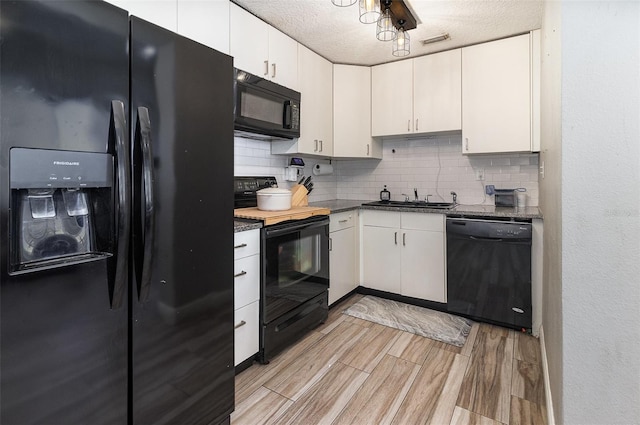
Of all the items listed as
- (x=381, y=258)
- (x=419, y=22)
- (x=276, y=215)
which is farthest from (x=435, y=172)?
(x=276, y=215)

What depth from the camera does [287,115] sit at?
2.62 meters

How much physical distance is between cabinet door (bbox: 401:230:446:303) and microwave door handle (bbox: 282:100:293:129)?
142 centimetres

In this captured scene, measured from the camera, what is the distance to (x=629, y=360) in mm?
1029

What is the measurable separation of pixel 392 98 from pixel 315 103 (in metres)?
0.83

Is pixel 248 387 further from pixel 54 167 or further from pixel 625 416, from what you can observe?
pixel 625 416

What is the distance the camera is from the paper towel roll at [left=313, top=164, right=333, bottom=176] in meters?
3.56

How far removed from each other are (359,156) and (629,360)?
270 cm

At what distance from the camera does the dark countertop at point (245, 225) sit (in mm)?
1883

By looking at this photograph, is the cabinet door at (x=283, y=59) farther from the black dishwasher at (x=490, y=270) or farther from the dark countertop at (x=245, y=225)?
the black dishwasher at (x=490, y=270)

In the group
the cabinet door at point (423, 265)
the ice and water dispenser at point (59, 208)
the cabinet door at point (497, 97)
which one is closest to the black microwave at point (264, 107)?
the ice and water dispenser at point (59, 208)

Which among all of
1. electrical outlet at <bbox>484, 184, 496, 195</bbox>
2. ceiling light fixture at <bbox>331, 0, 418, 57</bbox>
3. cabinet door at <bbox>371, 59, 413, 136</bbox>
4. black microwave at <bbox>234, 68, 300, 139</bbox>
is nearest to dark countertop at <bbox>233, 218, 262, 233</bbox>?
black microwave at <bbox>234, 68, 300, 139</bbox>

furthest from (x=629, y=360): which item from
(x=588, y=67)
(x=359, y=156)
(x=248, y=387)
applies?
(x=359, y=156)

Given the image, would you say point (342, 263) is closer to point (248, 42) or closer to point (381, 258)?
point (381, 258)

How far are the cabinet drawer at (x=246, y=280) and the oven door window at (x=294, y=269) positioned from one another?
0.07 metres
